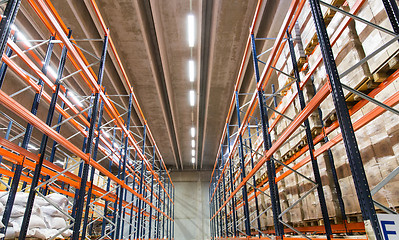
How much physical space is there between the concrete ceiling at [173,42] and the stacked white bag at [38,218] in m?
5.24

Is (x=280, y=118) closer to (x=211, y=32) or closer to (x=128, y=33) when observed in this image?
(x=211, y=32)

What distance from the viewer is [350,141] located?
2.19 m

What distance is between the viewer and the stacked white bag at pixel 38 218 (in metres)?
4.57

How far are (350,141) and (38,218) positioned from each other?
5514 mm

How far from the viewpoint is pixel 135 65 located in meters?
10.4

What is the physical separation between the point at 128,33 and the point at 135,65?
1716 mm

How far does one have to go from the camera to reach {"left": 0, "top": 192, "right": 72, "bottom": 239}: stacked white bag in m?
4.57

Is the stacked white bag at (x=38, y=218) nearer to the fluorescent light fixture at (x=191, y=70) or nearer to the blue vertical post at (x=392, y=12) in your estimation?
the blue vertical post at (x=392, y=12)

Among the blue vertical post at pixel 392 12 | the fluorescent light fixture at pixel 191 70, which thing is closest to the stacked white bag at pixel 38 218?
the blue vertical post at pixel 392 12

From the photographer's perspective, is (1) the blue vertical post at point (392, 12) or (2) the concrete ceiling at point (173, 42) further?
(2) the concrete ceiling at point (173, 42)

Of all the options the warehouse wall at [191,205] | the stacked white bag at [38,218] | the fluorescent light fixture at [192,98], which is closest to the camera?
the stacked white bag at [38,218]

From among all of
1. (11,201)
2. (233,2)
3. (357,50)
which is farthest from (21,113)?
(233,2)

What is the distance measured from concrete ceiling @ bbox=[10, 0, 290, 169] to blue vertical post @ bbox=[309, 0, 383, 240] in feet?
18.9

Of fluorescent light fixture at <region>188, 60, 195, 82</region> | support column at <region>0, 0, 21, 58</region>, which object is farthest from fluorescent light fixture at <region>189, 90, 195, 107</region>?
support column at <region>0, 0, 21, 58</region>
